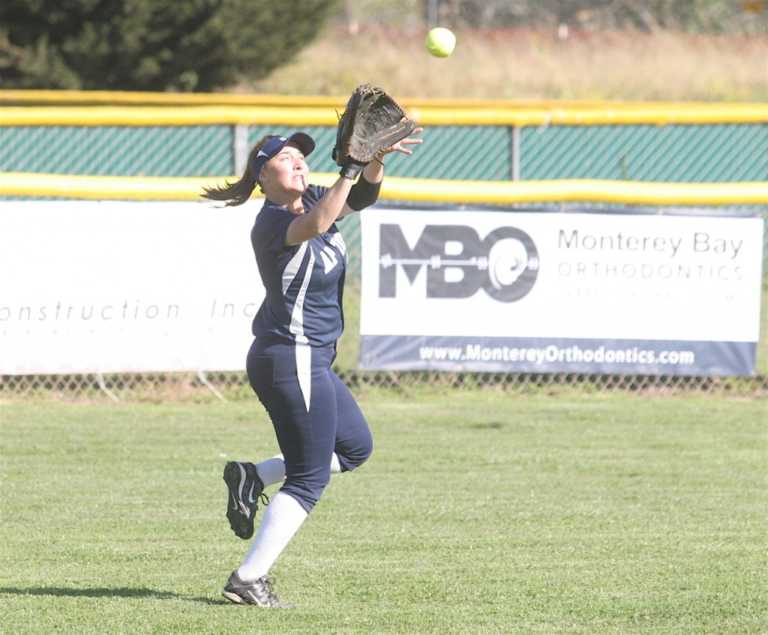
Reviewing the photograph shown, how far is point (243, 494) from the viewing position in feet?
17.9

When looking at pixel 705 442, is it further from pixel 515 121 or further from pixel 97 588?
pixel 97 588

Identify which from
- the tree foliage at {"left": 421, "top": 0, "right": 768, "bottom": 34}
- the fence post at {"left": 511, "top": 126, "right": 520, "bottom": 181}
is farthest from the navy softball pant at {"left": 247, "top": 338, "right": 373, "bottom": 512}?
the tree foliage at {"left": 421, "top": 0, "right": 768, "bottom": 34}

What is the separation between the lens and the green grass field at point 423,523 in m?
5.21

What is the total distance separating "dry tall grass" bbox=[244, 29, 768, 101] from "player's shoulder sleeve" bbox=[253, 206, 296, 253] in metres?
18.6

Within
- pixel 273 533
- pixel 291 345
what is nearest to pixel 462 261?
pixel 291 345

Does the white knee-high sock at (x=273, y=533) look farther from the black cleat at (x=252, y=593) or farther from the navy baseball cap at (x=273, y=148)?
the navy baseball cap at (x=273, y=148)

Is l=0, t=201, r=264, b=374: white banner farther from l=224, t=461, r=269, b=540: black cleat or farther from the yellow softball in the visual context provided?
l=224, t=461, r=269, b=540: black cleat

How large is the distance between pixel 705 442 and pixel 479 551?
310cm

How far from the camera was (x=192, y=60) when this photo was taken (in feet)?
68.1

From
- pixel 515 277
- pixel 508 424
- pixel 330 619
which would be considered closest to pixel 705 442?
pixel 508 424

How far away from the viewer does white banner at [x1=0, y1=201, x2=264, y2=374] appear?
9531mm

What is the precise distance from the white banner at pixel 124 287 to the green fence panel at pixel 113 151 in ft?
7.00

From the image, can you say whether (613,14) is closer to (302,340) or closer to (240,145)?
(240,145)

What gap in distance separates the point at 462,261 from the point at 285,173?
5.07 metres
